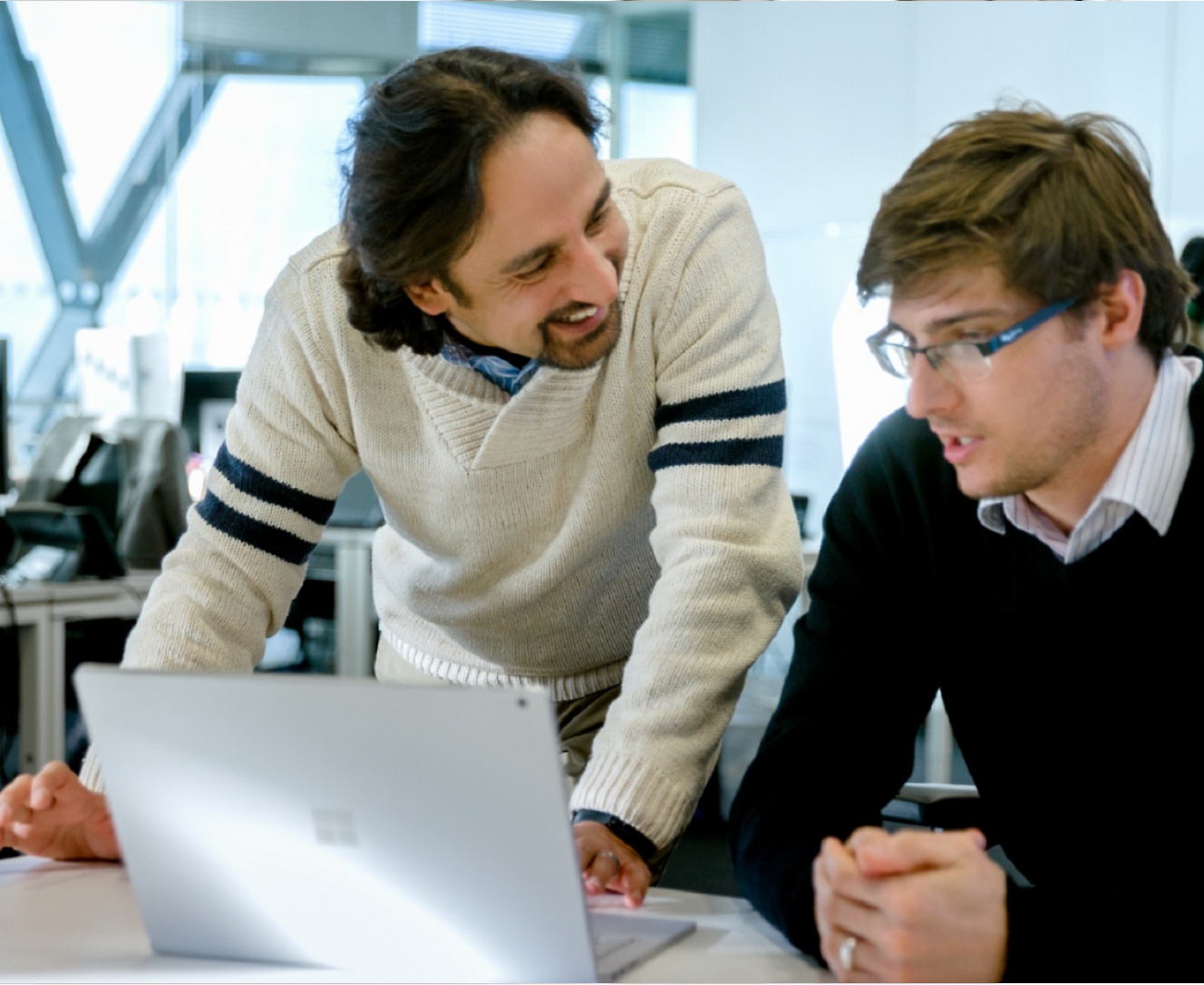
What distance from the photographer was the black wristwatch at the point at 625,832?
1435 mm

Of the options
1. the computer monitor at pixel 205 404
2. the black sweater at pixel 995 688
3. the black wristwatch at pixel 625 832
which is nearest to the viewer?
the black sweater at pixel 995 688

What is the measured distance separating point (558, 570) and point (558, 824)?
0.79 metres

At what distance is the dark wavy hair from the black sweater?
50cm

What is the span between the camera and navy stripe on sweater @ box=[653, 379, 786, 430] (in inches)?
65.0

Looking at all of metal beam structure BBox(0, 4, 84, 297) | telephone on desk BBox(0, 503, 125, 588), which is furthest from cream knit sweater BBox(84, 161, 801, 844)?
metal beam structure BBox(0, 4, 84, 297)

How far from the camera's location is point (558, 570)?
5.82ft

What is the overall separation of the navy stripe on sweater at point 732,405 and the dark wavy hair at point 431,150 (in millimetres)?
279

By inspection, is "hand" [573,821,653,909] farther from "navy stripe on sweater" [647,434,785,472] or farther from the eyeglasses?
the eyeglasses

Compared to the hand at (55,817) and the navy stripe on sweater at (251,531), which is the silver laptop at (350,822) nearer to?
the hand at (55,817)

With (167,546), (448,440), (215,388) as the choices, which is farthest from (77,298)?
(448,440)

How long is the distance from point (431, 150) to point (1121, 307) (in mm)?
719

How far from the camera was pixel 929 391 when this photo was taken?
4.51 ft

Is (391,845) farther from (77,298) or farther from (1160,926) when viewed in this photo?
(77,298)

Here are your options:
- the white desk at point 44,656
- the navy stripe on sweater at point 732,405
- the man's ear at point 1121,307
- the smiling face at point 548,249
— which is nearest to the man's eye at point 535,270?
the smiling face at point 548,249
